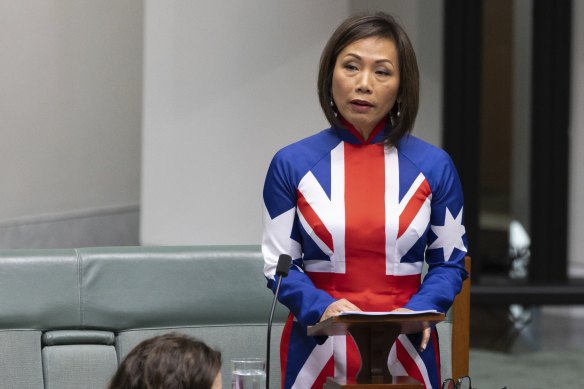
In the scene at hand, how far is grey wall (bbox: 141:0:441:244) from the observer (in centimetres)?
521

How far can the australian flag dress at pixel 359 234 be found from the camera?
8.11 feet

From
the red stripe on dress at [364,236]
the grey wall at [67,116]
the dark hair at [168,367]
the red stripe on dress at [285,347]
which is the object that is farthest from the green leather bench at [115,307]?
the grey wall at [67,116]

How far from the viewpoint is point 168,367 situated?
1.77m

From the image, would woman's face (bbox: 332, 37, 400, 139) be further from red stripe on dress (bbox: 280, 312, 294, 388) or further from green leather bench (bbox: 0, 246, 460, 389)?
green leather bench (bbox: 0, 246, 460, 389)

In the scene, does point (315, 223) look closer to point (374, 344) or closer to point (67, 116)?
point (374, 344)

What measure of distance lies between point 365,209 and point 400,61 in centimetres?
34

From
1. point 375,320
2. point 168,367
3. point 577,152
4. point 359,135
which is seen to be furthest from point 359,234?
point 577,152

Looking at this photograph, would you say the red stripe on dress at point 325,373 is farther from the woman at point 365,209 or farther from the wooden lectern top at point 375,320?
the wooden lectern top at point 375,320

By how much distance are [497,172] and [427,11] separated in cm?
102

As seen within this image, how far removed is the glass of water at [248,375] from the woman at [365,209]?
224mm

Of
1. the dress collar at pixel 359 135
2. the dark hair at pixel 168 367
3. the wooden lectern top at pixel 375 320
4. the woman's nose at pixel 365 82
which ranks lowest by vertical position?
the dark hair at pixel 168 367

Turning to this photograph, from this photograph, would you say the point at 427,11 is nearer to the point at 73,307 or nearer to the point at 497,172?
the point at 497,172

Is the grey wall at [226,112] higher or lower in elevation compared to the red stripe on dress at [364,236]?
higher

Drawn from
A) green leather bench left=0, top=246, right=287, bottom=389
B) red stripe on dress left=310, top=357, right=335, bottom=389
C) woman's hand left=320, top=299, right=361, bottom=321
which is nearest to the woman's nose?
woman's hand left=320, top=299, right=361, bottom=321
